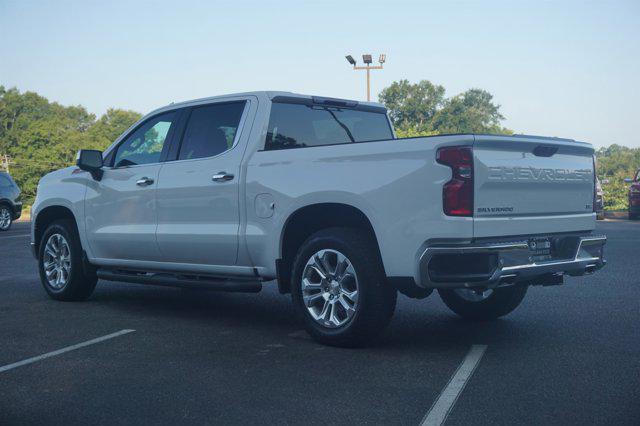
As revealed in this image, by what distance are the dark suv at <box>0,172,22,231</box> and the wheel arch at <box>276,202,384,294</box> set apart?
17.3m

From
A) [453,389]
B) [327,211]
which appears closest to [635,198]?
[327,211]

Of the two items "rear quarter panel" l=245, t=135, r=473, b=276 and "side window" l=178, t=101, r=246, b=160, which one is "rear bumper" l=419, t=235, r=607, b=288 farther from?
"side window" l=178, t=101, r=246, b=160

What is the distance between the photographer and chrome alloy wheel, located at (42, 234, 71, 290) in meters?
8.05

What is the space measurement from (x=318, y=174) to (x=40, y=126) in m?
72.2

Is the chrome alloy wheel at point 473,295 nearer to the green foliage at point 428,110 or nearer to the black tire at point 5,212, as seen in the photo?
the black tire at point 5,212

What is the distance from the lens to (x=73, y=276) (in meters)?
7.90

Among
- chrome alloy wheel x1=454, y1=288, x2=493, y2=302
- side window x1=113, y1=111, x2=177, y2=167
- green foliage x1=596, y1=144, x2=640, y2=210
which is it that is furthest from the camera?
green foliage x1=596, y1=144, x2=640, y2=210

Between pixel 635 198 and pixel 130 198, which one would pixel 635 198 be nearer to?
pixel 635 198

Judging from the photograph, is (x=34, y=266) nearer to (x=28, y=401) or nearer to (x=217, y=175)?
(x=217, y=175)

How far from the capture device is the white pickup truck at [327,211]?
495 centimetres

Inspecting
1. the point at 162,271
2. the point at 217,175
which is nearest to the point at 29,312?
the point at 162,271

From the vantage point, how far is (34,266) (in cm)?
1159

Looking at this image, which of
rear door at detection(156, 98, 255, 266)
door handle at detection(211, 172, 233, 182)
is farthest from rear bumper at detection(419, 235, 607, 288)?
door handle at detection(211, 172, 233, 182)

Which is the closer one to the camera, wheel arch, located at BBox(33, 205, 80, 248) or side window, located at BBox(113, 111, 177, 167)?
side window, located at BBox(113, 111, 177, 167)
